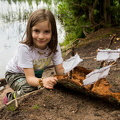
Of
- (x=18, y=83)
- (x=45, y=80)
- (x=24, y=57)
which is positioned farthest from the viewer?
(x=18, y=83)

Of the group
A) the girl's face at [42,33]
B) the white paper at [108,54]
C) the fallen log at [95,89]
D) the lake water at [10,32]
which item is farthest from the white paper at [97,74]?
the lake water at [10,32]

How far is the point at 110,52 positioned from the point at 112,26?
528 cm

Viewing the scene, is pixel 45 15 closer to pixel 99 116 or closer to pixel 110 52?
pixel 110 52

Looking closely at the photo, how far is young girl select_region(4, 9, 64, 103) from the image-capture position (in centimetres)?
206

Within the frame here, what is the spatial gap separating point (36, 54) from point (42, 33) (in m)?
0.37

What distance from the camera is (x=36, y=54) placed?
7.69 feet

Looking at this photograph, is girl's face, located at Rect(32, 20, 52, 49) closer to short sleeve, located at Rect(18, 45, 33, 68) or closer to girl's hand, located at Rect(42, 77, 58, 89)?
short sleeve, located at Rect(18, 45, 33, 68)

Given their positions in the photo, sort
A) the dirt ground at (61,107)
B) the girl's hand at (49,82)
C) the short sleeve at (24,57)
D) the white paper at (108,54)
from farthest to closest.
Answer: the short sleeve at (24,57), the girl's hand at (49,82), the dirt ground at (61,107), the white paper at (108,54)

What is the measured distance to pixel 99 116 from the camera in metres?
1.57

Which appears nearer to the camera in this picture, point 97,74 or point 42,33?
point 97,74

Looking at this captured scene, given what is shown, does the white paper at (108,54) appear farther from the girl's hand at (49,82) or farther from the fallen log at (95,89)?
the girl's hand at (49,82)

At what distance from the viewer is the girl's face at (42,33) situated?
205cm

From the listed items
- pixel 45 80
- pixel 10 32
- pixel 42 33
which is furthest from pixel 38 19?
pixel 10 32

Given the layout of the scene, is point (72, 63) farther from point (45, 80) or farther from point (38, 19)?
point (38, 19)
